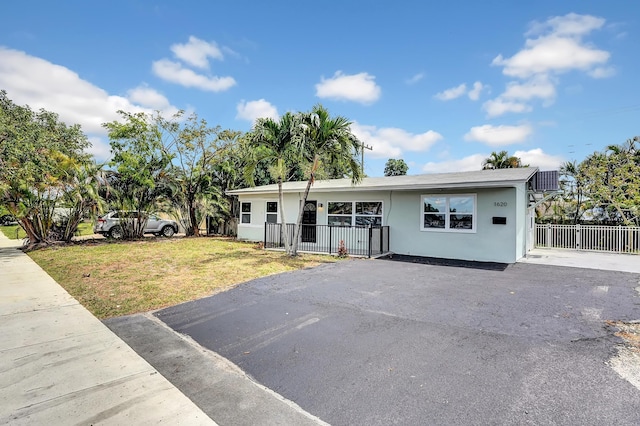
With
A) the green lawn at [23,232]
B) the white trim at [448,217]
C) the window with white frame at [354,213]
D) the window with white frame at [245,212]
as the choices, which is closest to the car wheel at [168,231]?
the green lawn at [23,232]

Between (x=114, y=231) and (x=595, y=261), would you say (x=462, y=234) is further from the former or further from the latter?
(x=114, y=231)

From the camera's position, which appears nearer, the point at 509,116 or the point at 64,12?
the point at 64,12

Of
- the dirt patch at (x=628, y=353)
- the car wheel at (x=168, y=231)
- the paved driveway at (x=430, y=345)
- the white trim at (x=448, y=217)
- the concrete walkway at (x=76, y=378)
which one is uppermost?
the white trim at (x=448, y=217)

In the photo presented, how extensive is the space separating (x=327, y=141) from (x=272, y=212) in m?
6.25

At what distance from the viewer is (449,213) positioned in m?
10.8

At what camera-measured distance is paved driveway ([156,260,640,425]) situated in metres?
2.57

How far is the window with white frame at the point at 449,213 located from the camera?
1045cm

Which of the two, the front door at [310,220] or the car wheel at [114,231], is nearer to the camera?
the front door at [310,220]

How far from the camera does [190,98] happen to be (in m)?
18.2

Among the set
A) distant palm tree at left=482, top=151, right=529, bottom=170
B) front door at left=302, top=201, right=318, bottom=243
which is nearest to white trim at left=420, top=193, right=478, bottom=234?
front door at left=302, top=201, right=318, bottom=243

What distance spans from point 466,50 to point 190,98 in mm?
14478

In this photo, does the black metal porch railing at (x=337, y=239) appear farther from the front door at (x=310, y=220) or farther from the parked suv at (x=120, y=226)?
the parked suv at (x=120, y=226)

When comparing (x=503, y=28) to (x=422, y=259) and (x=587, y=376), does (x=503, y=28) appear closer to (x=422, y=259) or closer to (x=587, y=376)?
(x=422, y=259)

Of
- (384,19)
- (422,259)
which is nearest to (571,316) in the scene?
(422,259)
